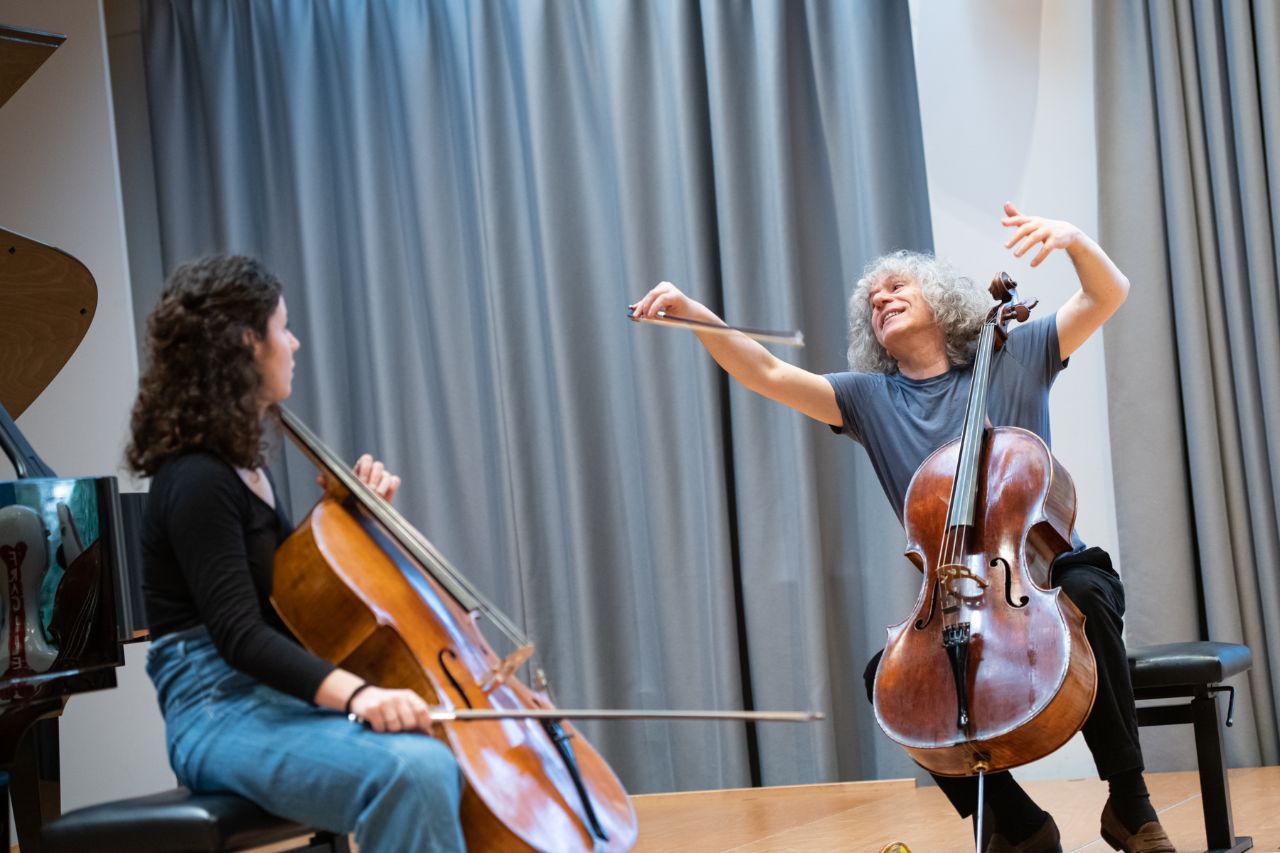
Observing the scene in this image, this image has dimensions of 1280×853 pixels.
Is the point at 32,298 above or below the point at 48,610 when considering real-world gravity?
above

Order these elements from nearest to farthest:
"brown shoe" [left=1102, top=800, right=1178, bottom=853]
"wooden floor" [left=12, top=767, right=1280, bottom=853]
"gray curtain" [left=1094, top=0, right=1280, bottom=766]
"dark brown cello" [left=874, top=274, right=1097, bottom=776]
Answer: "dark brown cello" [left=874, top=274, right=1097, bottom=776]
"brown shoe" [left=1102, top=800, right=1178, bottom=853]
"wooden floor" [left=12, top=767, right=1280, bottom=853]
"gray curtain" [left=1094, top=0, right=1280, bottom=766]

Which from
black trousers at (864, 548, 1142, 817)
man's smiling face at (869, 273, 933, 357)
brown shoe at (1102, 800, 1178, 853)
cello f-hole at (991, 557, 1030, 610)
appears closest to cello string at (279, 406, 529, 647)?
cello f-hole at (991, 557, 1030, 610)

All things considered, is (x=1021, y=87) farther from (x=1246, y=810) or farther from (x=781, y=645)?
(x=1246, y=810)

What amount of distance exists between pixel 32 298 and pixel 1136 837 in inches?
90.7

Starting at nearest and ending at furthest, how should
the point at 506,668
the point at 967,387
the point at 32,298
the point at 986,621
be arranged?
the point at 506,668
the point at 986,621
the point at 967,387
the point at 32,298

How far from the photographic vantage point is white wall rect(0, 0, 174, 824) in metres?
3.83

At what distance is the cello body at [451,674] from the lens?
58.3 inches

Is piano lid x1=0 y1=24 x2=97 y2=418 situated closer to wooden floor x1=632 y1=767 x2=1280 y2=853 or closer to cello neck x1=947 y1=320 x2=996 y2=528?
wooden floor x1=632 y1=767 x2=1280 y2=853

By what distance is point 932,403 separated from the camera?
2535 mm

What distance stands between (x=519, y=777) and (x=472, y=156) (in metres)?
2.73

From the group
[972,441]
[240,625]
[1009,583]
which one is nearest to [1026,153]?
[972,441]

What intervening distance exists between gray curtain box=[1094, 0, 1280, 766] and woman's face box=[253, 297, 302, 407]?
2.19 meters

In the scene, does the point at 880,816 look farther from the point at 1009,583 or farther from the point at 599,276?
the point at 599,276

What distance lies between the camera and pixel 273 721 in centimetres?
159
